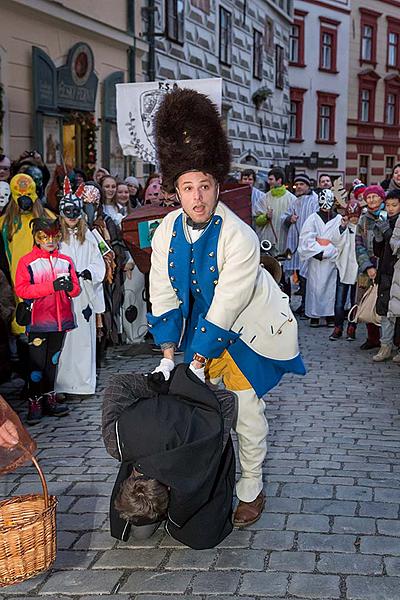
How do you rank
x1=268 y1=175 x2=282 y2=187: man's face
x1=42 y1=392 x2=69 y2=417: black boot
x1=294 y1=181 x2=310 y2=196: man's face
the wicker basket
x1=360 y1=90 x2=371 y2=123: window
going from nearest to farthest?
the wicker basket → x1=42 y1=392 x2=69 y2=417: black boot → x1=294 y1=181 x2=310 y2=196: man's face → x1=268 y1=175 x2=282 y2=187: man's face → x1=360 y1=90 x2=371 y2=123: window

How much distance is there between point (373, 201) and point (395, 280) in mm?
1083

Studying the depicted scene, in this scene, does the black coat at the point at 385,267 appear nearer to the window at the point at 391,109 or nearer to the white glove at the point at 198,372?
the white glove at the point at 198,372

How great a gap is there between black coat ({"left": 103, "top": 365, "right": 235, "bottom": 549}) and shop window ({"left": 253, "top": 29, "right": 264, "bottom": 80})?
21.0m

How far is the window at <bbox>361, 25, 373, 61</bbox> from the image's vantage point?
35.7 meters

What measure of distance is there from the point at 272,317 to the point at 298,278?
311 inches

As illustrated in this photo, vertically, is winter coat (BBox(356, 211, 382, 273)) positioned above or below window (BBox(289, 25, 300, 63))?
below

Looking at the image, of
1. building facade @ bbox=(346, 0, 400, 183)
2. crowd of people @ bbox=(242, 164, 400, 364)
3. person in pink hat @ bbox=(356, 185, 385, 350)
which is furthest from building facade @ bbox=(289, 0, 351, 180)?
person in pink hat @ bbox=(356, 185, 385, 350)

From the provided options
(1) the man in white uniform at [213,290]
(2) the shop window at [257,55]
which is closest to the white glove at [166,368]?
(1) the man in white uniform at [213,290]

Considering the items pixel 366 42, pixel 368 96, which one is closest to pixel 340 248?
pixel 368 96

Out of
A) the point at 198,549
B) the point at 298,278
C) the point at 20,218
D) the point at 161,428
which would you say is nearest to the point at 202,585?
the point at 198,549

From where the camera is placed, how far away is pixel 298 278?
1198cm

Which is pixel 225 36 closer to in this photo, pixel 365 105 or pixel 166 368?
pixel 365 105

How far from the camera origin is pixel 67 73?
12.7 meters

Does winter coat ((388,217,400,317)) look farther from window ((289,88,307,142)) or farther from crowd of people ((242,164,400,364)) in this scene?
window ((289,88,307,142))
